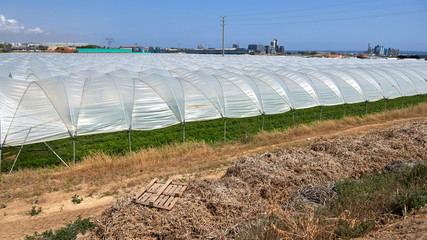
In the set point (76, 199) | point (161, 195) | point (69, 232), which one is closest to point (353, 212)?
point (161, 195)

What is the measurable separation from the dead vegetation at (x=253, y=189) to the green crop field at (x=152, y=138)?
6.21 metres

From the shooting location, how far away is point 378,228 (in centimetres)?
720

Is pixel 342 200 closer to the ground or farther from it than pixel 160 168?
farther from it

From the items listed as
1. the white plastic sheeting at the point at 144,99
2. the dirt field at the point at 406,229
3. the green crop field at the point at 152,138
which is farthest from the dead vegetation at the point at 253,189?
the white plastic sheeting at the point at 144,99

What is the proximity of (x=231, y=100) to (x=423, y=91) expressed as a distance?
22899mm

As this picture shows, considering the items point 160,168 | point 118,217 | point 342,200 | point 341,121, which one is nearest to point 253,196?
point 342,200

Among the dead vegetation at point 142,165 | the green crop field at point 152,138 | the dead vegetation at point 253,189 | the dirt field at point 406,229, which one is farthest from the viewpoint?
the green crop field at point 152,138

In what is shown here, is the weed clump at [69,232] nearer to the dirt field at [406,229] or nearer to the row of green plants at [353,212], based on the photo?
the row of green plants at [353,212]

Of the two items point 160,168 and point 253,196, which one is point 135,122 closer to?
point 160,168

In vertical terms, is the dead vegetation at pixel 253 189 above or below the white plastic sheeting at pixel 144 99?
below

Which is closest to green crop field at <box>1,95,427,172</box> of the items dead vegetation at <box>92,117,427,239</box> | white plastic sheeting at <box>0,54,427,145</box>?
white plastic sheeting at <box>0,54,427,145</box>

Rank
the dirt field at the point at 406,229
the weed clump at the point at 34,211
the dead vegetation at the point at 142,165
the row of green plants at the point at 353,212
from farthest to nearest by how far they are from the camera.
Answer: the dead vegetation at the point at 142,165
the weed clump at the point at 34,211
the row of green plants at the point at 353,212
the dirt field at the point at 406,229

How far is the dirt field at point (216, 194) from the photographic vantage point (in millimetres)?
7703

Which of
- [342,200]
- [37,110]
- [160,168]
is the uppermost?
[37,110]
